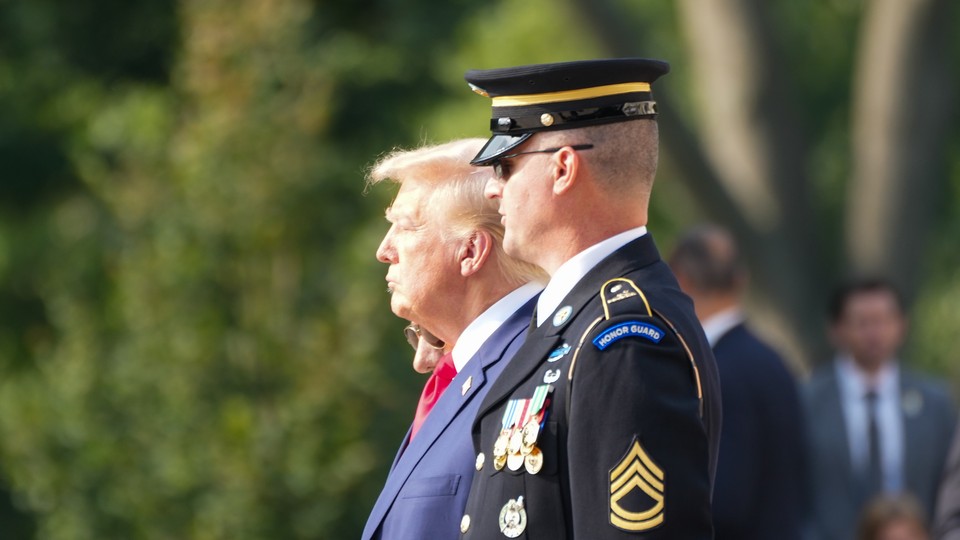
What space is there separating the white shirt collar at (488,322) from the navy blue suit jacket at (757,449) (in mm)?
1783

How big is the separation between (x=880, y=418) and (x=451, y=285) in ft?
13.5

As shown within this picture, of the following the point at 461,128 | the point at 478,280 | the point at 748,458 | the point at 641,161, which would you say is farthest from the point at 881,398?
the point at 461,128

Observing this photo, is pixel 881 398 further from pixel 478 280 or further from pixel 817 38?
pixel 817 38

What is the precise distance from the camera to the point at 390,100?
10.3m

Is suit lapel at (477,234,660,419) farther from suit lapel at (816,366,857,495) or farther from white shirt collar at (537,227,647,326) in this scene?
suit lapel at (816,366,857,495)

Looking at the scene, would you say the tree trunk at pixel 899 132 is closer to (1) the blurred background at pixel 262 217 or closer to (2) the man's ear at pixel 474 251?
(1) the blurred background at pixel 262 217

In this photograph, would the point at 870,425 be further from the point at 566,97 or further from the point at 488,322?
the point at 566,97

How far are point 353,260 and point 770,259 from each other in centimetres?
357

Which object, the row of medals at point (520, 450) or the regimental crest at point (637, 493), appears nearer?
the regimental crest at point (637, 493)

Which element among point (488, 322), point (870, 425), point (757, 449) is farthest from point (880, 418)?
point (488, 322)

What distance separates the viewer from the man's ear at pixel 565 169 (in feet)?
8.61

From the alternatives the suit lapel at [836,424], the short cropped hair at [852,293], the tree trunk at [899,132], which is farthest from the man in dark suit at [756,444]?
the tree trunk at [899,132]

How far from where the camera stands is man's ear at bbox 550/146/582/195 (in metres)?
2.62

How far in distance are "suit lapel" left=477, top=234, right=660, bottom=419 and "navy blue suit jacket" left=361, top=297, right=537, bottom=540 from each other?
22 centimetres
